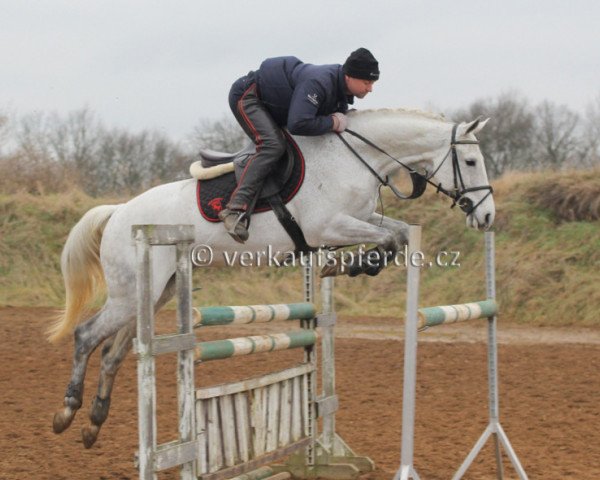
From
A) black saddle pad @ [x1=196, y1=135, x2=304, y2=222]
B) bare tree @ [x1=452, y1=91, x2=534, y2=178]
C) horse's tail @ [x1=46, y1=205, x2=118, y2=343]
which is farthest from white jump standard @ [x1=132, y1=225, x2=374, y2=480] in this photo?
bare tree @ [x1=452, y1=91, x2=534, y2=178]

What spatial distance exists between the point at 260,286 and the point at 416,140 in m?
10.6

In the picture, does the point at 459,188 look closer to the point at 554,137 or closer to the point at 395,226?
the point at 395,226

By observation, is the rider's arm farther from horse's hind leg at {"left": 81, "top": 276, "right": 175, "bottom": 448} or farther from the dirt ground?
the dirt ground

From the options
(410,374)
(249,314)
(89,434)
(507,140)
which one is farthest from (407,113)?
(507,140)

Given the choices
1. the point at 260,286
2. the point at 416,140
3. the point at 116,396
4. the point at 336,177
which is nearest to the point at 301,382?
the point at 336,177

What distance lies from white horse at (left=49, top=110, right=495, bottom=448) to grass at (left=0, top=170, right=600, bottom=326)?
322 inches

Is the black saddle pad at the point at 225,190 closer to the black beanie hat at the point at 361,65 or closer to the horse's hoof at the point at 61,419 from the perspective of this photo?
the black beanie hat at the point at 361,65

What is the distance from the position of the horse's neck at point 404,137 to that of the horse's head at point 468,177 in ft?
0.34

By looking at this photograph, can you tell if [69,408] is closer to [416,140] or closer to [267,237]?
[267,237]

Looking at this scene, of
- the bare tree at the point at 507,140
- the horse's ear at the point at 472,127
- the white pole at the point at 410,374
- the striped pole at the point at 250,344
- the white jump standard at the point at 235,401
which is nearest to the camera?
the white jump standard at the point at 235,401

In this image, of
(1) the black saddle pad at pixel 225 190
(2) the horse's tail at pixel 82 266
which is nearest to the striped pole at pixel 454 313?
(1) the black saddle pad at pixel 225 190

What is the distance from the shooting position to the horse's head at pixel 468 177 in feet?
15.9

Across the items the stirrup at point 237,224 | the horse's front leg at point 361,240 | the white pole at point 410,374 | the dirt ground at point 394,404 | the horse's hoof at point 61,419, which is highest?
the stirrup at point 237,224

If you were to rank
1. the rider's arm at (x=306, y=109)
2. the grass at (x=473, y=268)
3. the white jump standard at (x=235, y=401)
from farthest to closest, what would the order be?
the grass at (x=473, y=268) < the rider's arm at (x=306, y=109) < the white jump standard at (x=235, y=401)
